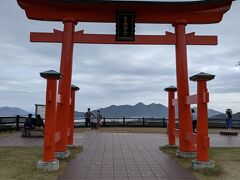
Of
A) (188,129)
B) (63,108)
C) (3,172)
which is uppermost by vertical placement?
(63,108)

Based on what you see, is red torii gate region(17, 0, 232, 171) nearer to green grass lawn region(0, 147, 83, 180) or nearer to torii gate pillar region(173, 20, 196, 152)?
torii gate pillar region(173, 20, 196, 152)

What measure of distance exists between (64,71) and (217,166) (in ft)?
18.4

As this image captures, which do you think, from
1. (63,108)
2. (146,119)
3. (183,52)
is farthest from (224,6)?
(146,119)

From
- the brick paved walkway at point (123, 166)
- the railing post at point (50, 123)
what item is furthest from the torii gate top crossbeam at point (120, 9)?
the brick paved walkway at point (123, 166)

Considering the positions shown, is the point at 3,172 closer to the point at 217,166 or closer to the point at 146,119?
the point at 217,166

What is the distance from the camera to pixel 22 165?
8672 millimetres

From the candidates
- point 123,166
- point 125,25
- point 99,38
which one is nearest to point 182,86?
point 125,25

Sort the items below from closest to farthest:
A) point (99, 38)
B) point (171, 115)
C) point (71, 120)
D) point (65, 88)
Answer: point (65, 88)
point (99, 38)
point (171, 115)
point (71, 120)

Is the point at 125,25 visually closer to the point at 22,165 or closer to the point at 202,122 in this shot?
the point at 202,122

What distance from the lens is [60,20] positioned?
1152 cm

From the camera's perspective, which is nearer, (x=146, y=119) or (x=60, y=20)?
(x=60, y=20)

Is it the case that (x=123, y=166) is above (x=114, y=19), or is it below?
below

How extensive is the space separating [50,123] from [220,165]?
4.73 meters

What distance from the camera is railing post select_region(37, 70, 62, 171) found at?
26.5 feet
